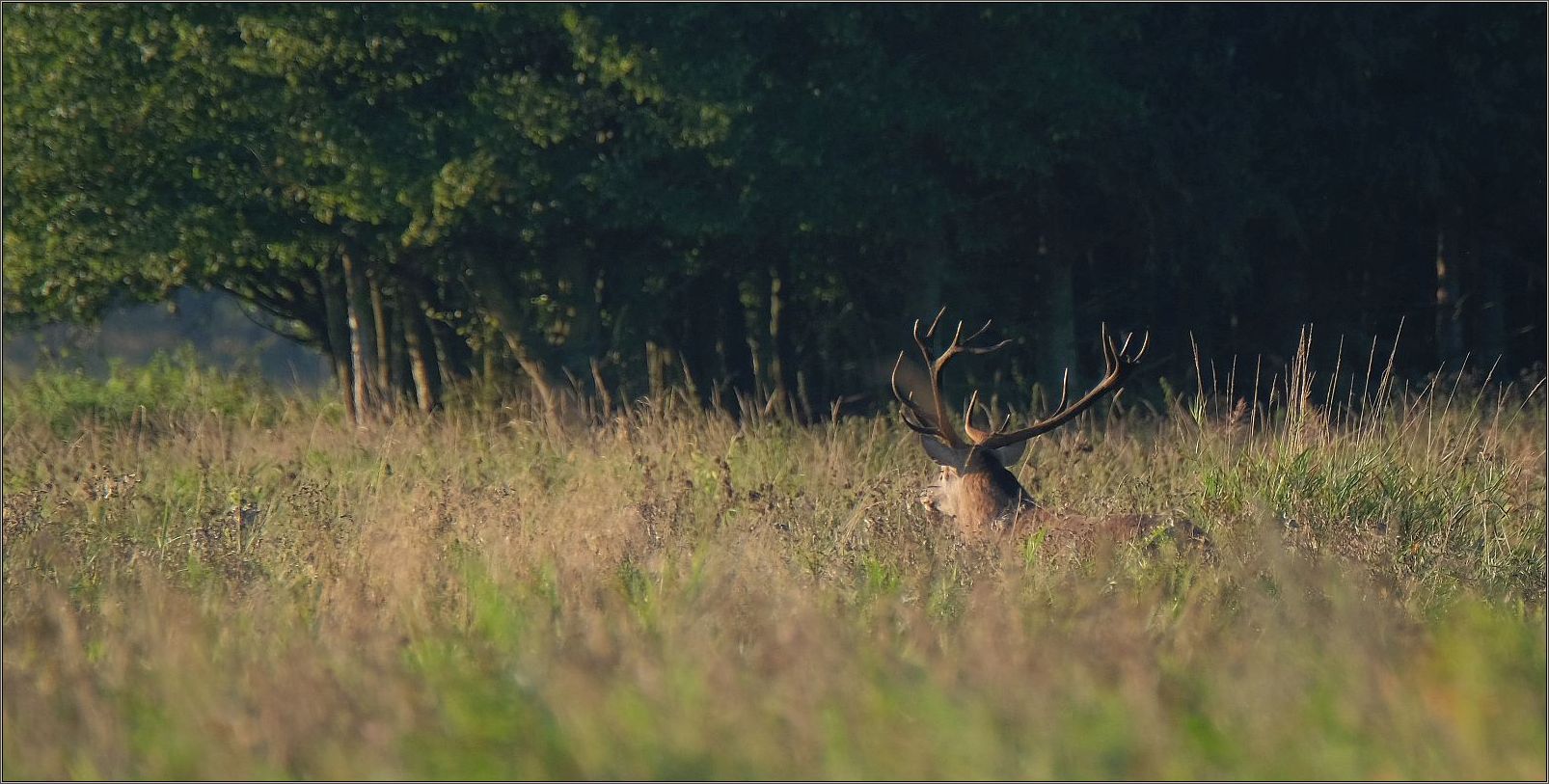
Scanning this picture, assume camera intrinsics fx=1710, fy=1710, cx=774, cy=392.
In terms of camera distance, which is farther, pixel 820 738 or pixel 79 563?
pixel 79 563

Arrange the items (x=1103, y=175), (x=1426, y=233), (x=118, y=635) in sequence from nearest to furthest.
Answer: (x=118, y=635) < (x=1103, y=175) < (x=1426, y=233)

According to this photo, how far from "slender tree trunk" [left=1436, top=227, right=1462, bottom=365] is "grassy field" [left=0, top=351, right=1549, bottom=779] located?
29.0 feet

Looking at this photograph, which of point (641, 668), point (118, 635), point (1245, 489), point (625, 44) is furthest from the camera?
point (625, 44)

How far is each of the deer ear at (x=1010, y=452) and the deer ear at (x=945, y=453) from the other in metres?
0.22

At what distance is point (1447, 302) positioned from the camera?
17.7m

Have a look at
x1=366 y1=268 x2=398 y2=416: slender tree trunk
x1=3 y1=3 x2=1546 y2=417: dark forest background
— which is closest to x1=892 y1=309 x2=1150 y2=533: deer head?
x1=3 y1=3 x2=1546 y2=417: dark forest background

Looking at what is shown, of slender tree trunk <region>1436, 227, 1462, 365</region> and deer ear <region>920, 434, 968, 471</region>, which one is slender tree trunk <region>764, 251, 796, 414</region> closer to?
slender tree trunk <region>1436, 227, 1462, 365</region>

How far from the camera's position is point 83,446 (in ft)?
31.6

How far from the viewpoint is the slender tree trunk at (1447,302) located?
57.9 ft

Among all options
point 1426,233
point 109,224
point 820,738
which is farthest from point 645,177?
point 820,738

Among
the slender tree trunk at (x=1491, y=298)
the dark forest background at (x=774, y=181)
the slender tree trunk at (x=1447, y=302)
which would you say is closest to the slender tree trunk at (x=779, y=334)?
the dark forest background at (x=774, y=181)

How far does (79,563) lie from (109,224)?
27.5 ft

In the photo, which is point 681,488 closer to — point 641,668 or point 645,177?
point 641,668

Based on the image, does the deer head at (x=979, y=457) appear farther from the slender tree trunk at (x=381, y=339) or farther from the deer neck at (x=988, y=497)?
the slender tree trunk at (x=381, y=339)
